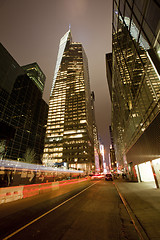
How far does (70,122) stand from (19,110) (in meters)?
52.3

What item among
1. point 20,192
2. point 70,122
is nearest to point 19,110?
point 70,122

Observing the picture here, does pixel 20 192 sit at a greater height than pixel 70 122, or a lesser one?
lesser

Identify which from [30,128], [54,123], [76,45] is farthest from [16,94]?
[76,45]

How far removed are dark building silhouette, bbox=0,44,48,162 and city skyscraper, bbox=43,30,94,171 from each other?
20.9m

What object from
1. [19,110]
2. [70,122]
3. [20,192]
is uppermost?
[70,122]

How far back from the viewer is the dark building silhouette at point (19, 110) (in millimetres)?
55156

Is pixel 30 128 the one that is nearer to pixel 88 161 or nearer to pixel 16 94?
pixel 16 94

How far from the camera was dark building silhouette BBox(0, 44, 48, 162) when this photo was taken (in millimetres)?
55156

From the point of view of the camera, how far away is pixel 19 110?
210 feet

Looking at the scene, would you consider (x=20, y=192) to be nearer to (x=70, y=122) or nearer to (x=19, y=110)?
(x=19, y=110)

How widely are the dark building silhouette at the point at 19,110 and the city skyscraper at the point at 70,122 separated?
20.9m

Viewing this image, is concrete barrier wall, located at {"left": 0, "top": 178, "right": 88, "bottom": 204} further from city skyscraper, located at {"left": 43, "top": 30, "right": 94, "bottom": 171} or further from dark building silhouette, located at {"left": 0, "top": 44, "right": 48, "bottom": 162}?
city skyscraper, located at {"left": 43, "top": 30, "right": 94, "bottom": 171}

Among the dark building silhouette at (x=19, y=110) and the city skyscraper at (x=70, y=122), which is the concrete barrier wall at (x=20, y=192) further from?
the city skyscraper at (x=70, y=122)

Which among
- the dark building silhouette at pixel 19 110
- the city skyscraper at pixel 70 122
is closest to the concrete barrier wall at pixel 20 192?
the dark building silhouette at pixel 19 110
